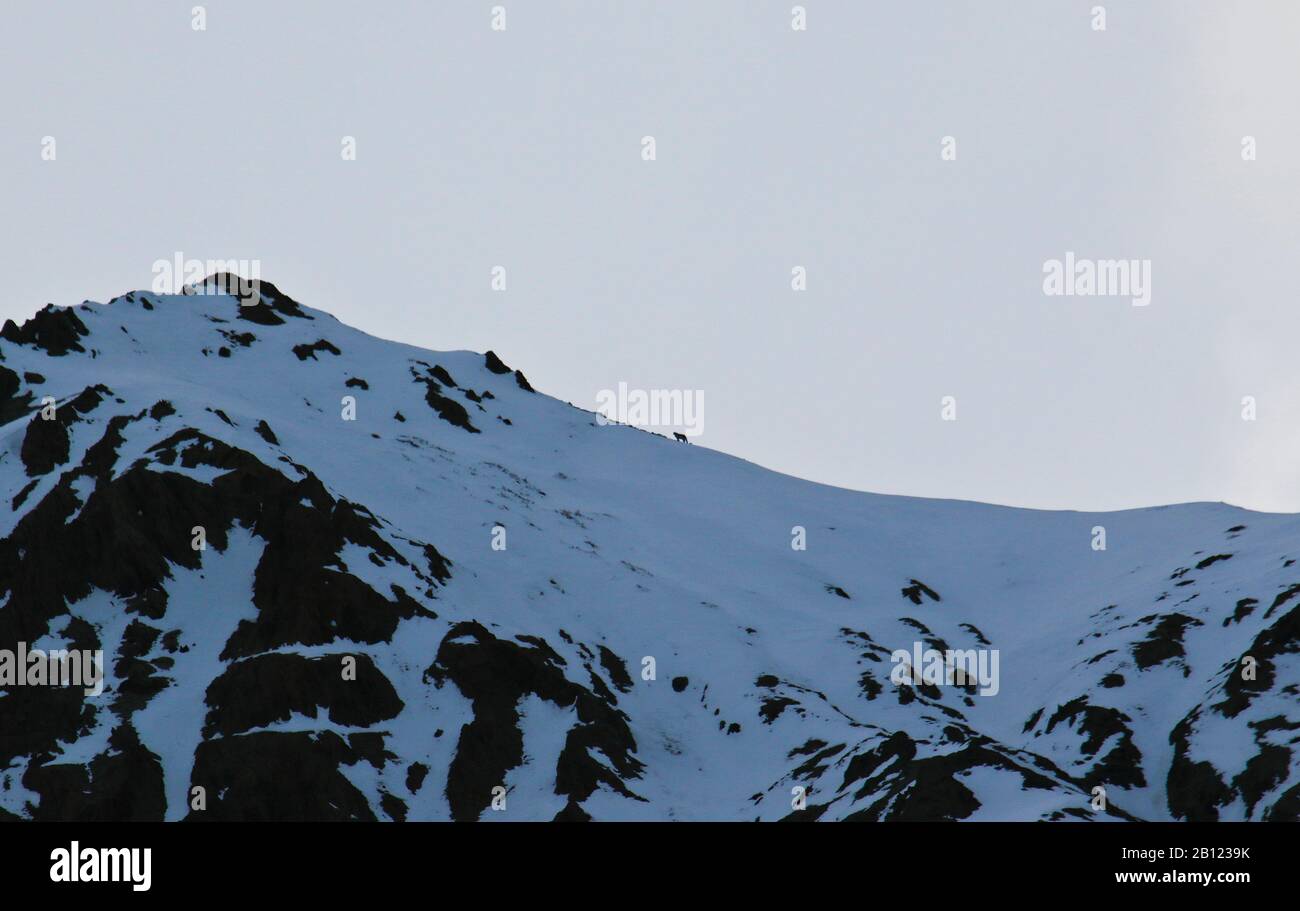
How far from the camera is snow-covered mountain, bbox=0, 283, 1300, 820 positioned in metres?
105

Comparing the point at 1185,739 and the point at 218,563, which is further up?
the point at 218,563

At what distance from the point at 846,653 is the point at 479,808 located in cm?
4315

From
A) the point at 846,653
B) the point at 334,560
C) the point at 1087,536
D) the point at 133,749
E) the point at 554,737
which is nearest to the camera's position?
the point at 133,749

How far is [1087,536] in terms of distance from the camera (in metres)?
179

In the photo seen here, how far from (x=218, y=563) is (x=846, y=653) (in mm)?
51790

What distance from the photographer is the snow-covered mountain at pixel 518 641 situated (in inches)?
4122

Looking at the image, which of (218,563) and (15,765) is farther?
(218,563)

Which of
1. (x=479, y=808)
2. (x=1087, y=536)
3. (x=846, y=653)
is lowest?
(x=479, y=808)

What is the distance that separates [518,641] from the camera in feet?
398

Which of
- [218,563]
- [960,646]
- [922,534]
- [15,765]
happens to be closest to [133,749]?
[15,765]
